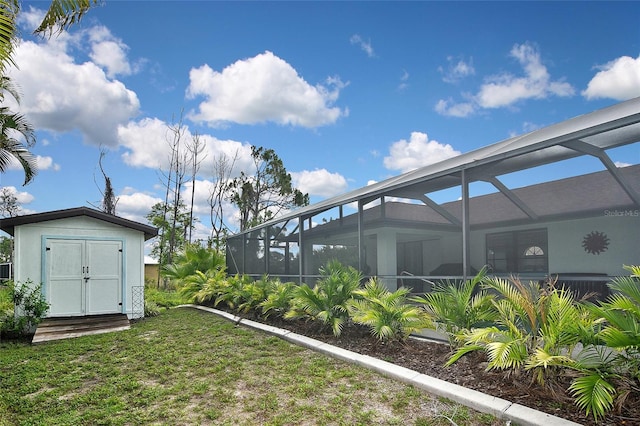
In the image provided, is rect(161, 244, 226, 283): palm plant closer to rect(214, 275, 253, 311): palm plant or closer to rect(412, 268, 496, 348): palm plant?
rect(214, 275, 253, 311): palm plant

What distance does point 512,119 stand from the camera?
11516 mm

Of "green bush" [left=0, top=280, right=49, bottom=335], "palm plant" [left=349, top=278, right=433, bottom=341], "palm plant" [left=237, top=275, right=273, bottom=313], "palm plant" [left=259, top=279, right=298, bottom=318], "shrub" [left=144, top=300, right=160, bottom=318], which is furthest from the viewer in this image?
"shrub" [left=144, top=300, right=160, bottom=318]

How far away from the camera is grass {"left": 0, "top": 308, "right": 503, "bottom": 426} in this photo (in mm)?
3506

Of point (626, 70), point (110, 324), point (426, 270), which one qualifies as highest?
point (626, 70)

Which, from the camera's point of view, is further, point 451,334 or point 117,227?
point 117,227

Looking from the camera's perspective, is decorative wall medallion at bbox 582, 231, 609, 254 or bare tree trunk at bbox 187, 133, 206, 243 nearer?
decorative wall medallion at bbox 582, 231, 609, 254

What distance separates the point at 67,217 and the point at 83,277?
1.40m

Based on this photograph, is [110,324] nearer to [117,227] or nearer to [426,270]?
[117,227]

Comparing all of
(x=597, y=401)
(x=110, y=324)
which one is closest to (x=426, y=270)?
(x=597, y=401)

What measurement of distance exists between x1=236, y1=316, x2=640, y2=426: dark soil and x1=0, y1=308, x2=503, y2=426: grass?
0.48m

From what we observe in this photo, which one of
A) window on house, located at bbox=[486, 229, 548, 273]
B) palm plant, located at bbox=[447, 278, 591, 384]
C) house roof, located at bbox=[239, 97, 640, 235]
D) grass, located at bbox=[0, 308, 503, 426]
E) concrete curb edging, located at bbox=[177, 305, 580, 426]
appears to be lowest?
grass, located at bbox=[0, 308, 503, 426]

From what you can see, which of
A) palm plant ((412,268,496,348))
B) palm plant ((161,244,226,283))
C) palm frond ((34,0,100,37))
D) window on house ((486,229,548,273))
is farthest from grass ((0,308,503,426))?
palm plant ((161,244,226,283))

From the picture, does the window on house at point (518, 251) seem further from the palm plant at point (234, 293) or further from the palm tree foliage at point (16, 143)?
the palm tree foliage at point (16, 143)

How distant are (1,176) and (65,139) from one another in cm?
298
